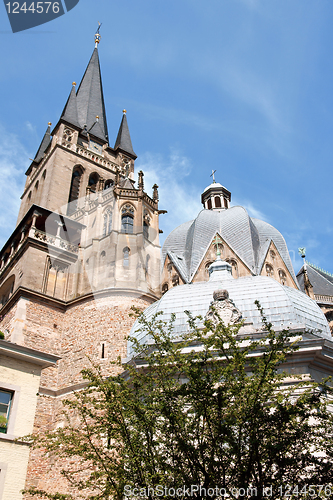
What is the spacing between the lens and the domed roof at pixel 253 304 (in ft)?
62.5

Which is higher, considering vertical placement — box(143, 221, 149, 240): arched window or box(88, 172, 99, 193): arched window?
box(88, 172, 99, 193): arched window

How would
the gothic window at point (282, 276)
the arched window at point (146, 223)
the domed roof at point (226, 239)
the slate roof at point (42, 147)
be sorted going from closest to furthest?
the arched window at point (146, 223)
the domed roof at point (226, 239)
the gothic window at point (282, 276)
the slate roof at point (42, 147)

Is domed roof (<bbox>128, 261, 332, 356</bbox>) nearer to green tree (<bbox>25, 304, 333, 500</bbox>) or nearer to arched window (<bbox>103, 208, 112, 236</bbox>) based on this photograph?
green tree (<bbox>25, 304, 333, 500</bbox>)

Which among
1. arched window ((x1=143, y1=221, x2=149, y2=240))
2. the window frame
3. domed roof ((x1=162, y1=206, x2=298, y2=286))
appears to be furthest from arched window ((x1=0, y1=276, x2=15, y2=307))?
the window frame

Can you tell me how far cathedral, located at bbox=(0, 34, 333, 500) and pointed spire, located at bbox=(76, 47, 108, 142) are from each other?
11.2ft

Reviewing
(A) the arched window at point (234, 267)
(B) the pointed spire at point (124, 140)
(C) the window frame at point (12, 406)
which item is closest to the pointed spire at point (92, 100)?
(B) the pointed spire at point (124, 140)

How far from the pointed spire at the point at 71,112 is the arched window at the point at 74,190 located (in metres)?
4.73

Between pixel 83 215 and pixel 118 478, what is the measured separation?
79.0 ft

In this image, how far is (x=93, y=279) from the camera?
2838cm

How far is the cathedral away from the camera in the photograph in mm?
16484

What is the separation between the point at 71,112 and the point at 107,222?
58.5 feet

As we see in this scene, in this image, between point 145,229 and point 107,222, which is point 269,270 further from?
point 107,222

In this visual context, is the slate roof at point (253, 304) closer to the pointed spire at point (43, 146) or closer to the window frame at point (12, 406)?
the window frame at point (12, 406)

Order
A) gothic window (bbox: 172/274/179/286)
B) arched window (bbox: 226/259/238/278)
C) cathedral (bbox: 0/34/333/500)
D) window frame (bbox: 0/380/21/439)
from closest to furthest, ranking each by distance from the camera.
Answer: window frame (bbox: 0/380/21/439)
cathedral (bbox: 0/34/333/500)
arched window (bbox: 226/259/238/278)
gothic window (bbox: 172/274/179/286)
